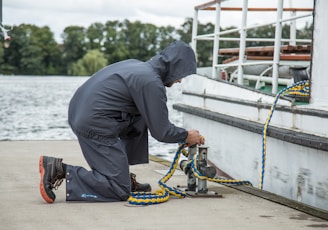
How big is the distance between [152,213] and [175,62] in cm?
104

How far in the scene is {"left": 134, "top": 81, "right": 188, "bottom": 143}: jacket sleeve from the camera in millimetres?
4484

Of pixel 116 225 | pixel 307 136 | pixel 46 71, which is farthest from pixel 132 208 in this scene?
pixel 46 71

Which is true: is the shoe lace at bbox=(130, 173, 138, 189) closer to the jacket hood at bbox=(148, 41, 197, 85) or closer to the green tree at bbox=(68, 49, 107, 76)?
the jacket hood at bbox=(148, 41, 197, 85)

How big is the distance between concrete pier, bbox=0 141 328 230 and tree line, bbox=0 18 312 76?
78.5 m

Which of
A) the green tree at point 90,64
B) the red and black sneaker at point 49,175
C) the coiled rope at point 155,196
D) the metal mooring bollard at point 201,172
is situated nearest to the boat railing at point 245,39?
the metal mooring bollard at point 201,172

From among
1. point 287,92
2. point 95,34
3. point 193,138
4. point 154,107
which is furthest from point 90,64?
point 154,107

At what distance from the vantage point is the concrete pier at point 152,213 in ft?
13.2

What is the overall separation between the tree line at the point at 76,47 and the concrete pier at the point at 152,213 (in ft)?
258

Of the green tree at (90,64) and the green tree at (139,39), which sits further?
the green tree at (139,39)

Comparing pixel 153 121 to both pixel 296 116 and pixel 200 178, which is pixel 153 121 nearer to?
pixel 200 178

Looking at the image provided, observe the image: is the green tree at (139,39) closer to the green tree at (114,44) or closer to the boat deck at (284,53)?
the green tree at (114,44)

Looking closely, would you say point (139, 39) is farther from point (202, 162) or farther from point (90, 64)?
point (202, 162)

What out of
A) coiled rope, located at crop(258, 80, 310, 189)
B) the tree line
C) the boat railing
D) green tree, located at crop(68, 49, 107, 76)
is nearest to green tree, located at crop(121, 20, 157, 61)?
the tree line

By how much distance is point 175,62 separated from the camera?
15.2 feet
